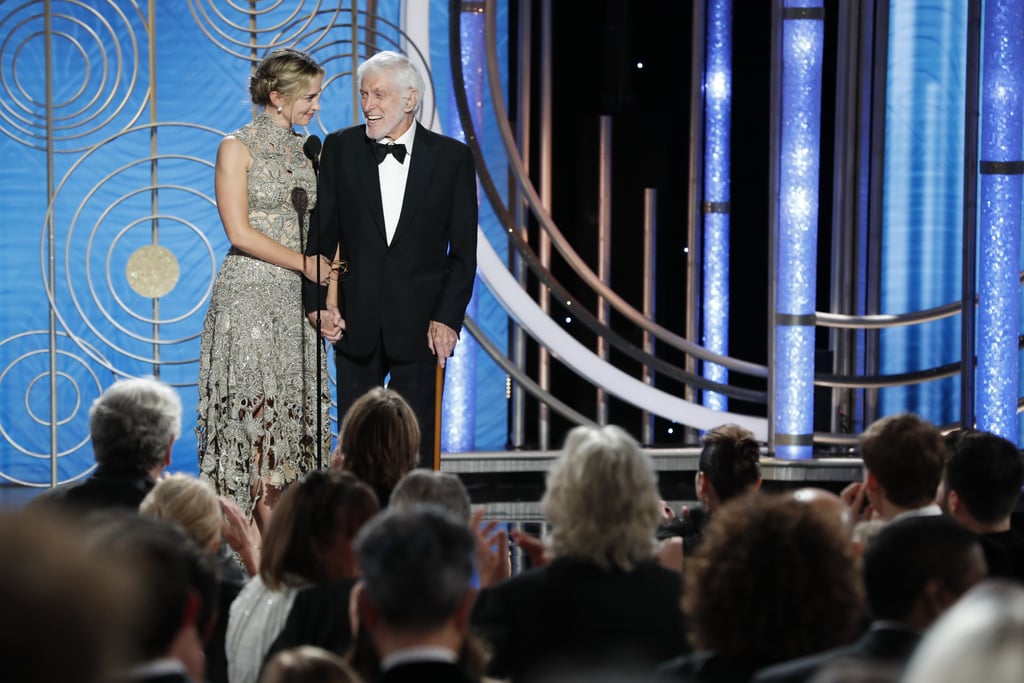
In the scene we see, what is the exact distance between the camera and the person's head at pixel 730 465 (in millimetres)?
3328

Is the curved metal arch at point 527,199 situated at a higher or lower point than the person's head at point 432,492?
higher

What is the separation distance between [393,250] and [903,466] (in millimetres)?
1804

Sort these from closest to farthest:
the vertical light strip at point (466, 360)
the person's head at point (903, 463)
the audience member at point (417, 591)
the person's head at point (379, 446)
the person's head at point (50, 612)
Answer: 1. the person's head at point (50, 612)
2. the audience member at point (417, 591)
3. the person's head at point (903, 463)
4. the person's head at point (379, 446)
5. the vertical light strip at point (466, 360)

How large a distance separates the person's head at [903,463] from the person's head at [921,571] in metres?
0.95

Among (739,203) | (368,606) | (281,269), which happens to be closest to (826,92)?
(739,203)

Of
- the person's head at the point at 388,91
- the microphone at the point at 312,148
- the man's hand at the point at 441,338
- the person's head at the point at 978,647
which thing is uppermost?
the person's head at the point at 388,91

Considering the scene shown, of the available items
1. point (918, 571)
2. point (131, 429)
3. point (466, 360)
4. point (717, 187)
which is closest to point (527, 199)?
point (466, 360)

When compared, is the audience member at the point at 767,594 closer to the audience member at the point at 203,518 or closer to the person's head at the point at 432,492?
the person's head at the point at 432,492

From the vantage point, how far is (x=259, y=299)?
14.0 feet

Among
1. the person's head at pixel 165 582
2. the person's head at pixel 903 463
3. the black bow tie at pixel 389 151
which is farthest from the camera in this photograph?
the black bow tie at pixel 389 151

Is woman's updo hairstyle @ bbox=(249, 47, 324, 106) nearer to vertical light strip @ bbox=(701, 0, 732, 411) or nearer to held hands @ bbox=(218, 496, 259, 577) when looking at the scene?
held hands @ bbox=(218, 496, 259, 577)

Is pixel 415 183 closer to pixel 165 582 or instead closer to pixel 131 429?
pixel 131 429

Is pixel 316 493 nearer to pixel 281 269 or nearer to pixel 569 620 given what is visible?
pixel 569 620

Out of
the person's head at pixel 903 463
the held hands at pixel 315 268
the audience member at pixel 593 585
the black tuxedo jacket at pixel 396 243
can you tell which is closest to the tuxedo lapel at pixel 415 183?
the black tuxedo jacket at pixel 396 243
